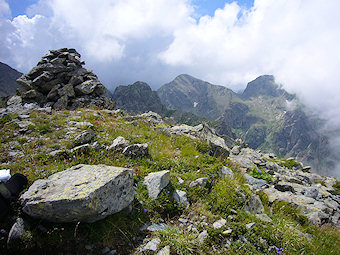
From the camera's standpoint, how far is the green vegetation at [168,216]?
417 centimetres

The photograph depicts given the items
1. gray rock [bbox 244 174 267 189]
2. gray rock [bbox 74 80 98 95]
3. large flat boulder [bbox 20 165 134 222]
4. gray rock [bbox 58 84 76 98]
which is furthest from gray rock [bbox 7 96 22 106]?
gray rock [bbox 244 174 267 189]

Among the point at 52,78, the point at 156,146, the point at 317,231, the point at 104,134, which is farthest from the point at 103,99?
the point at 317,231

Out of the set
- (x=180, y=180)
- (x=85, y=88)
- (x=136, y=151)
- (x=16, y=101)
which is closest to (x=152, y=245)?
(x=180, y=180)

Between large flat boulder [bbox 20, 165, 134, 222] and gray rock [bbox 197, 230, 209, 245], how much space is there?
7.18 ft

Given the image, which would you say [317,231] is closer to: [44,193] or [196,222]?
[196,222]

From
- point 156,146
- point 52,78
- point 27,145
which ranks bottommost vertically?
point 27,145

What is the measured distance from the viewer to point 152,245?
4254 mm

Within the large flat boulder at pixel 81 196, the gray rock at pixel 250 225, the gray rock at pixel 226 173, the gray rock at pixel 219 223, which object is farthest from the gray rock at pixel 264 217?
the large flat boulder at pixel 81 196

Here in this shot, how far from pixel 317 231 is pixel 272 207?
156 cm

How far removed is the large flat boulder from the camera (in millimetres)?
3896

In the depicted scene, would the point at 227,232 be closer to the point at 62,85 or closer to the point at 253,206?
the point at 253,206

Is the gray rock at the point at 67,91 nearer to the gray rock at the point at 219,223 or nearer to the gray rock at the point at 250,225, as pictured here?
the gray rock at the point at 219,223

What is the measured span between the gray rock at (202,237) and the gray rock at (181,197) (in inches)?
46.2

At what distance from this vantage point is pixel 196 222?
526 cm
